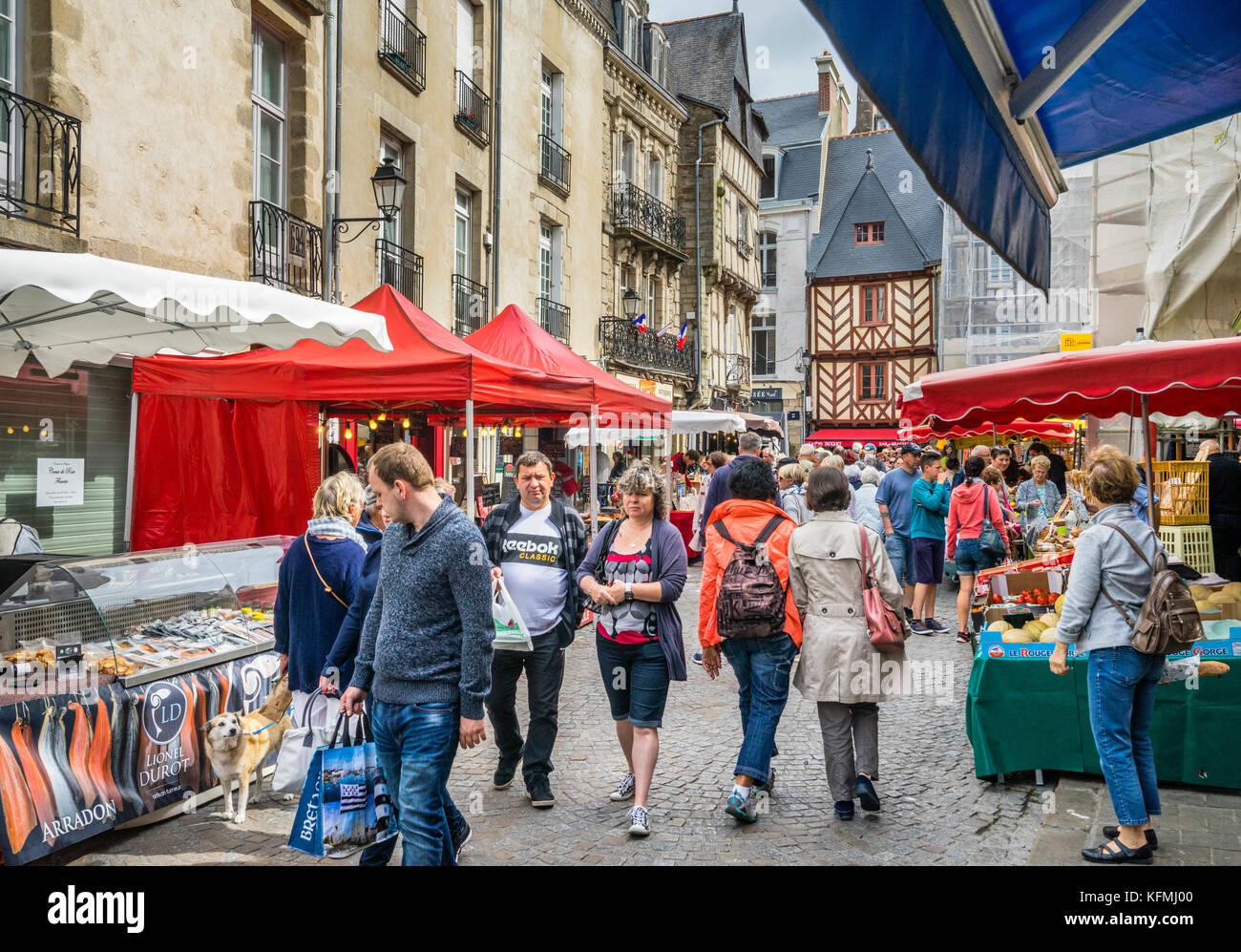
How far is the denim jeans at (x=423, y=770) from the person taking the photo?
311cm


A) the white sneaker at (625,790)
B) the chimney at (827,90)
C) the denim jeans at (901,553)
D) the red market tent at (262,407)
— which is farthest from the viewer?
the chimney at (827,90)

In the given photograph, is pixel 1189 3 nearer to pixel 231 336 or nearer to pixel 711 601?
pixel 711 601

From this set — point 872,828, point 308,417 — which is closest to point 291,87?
point 308,417

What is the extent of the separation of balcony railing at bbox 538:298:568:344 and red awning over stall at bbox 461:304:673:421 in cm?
737

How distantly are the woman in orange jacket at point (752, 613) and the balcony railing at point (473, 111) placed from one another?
1142 centimetres

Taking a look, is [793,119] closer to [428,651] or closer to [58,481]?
[58,481]

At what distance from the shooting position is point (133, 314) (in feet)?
18.2

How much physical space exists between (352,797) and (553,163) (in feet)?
52.6

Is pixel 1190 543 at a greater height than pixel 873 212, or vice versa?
pixel 873 212

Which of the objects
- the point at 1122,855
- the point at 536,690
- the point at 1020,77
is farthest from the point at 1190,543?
the point at 1020,77

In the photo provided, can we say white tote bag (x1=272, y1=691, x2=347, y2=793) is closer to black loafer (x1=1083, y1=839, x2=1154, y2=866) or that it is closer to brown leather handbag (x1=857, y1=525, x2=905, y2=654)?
brown leather handbag (x1=857, y1=525, x2=905, y2=654)

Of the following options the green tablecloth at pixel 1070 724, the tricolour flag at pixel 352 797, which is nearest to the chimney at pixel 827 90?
the green tablecloth at pixel 1070 724

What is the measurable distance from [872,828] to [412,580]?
2523mm

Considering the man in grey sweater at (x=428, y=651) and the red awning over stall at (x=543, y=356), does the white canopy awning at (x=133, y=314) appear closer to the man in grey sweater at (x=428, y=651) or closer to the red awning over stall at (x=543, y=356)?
the man in grey sweater at (x=428, y=651)
